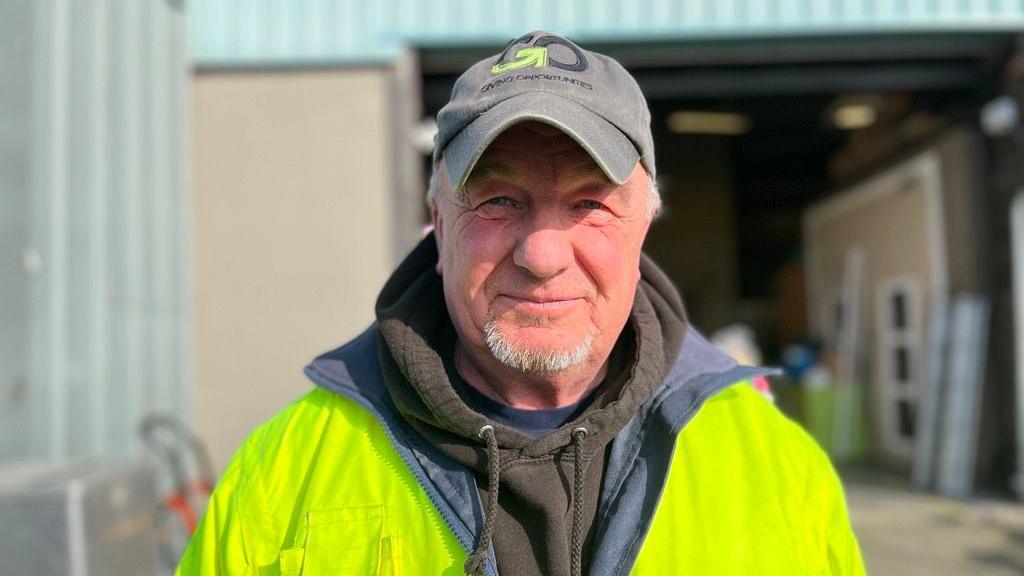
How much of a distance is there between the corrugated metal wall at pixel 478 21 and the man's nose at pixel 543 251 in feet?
14.7

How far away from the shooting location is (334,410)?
1636mm

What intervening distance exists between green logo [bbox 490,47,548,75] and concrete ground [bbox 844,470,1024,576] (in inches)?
195

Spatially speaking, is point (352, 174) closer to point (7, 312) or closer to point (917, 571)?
point (7, 312)

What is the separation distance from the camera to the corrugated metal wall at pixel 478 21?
5707mm

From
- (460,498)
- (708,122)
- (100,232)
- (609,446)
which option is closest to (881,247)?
(708,122)

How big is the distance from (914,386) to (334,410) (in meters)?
8.56

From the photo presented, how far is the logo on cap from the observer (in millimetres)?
1558

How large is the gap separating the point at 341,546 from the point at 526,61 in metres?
0.93

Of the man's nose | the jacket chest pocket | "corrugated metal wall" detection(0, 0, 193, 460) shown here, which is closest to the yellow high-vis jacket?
the jacket chest pocket

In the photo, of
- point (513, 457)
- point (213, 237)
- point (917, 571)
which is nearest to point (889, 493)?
point (917, 571)

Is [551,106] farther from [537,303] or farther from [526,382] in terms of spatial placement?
[526,382]

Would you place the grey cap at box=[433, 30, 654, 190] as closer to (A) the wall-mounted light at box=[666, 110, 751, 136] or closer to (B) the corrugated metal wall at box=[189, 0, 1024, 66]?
(B) the corrugated metal wall at box=[189, 0, 1024, 66]

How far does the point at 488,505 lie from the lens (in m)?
1.47

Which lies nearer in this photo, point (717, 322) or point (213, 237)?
point (213, 237)
